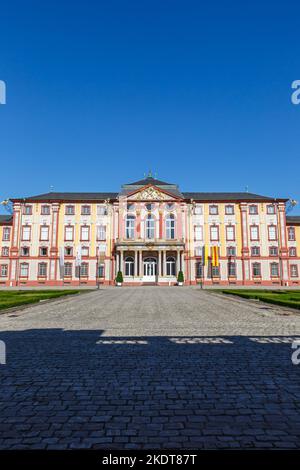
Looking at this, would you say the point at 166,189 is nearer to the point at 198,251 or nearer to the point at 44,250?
the point at 198,251

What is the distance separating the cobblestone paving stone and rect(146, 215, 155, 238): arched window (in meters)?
40.9

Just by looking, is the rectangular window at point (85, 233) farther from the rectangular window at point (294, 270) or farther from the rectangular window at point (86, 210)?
the rectangular window at point (294, 270)

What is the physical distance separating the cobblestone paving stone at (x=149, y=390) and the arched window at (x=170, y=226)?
41.1 m

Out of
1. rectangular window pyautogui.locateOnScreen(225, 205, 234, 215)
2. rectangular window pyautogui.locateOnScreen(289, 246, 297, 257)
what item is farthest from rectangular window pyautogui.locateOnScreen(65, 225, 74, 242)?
rectangular window pyautogui.locateOnScreen(289, 246, 297, 257)

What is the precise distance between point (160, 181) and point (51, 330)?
48.1 m

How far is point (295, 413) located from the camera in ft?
12.8

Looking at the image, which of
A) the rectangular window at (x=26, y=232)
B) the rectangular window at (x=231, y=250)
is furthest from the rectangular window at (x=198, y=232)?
the rectangular window at (x=26, y=232)

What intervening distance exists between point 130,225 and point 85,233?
7.10 meters

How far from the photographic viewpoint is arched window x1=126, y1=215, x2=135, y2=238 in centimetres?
5016

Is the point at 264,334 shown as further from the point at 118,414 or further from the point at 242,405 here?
the point at 118,414

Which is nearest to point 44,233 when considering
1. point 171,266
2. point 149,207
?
point 149,207

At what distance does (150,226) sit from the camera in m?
50.4

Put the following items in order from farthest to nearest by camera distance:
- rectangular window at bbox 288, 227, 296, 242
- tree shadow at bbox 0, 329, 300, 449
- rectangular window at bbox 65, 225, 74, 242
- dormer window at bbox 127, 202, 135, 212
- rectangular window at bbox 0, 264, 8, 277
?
rectangular window at bbox 288, 227, 296, 242 → dormer window at bbox 127, 202, 135, 212 → rectangular window at bbox 65, 225, 74, 242 → rectangular window at bbox 0, 264, 8, 277 → tree shadow at bbox 0, 329, 300, 449

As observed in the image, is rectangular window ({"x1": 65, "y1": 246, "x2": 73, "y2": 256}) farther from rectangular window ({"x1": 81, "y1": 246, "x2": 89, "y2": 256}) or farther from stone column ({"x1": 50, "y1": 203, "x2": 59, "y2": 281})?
rectangular window ({"x1": 81, "y1": 246, "x2": 89, "y2": 256})
